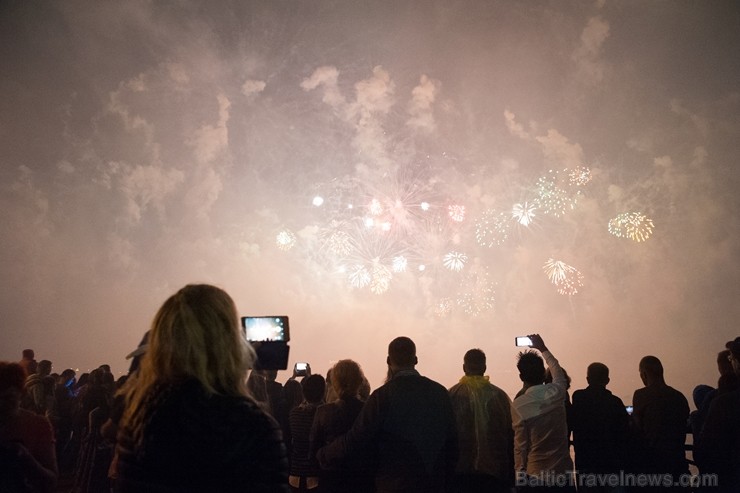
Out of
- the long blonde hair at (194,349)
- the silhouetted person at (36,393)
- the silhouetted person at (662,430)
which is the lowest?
the silhouetted person at (662,430)

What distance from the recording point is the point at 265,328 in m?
3.61

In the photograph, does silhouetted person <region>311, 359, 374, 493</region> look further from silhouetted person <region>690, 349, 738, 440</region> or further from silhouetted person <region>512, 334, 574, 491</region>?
silhouetted person <region>690, 349, 738, 440</region>

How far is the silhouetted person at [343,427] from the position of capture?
4.56m

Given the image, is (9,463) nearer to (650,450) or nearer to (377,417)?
(377,417)

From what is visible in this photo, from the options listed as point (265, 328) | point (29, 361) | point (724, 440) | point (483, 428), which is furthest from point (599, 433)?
point (29, 361)

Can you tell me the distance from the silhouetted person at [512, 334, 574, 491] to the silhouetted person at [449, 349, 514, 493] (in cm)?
14

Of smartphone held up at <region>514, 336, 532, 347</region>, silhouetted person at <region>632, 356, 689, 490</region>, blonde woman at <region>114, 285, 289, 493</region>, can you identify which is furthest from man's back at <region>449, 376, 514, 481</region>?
blonde woman at <region>114, 285, 289, 493</region>

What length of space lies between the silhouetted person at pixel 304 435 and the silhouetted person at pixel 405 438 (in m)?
1.48

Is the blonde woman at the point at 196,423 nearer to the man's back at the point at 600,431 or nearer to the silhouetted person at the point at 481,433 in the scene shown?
the silhouetted person at the point at 481,433

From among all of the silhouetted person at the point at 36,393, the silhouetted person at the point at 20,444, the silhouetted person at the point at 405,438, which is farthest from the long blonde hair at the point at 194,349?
the silhouetted person at the point at 36,393

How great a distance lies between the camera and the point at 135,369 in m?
2.51

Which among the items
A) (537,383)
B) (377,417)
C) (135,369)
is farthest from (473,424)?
(135,369)

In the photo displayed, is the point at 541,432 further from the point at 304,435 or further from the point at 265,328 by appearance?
the point at 265,328

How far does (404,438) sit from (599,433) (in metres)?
2.75
